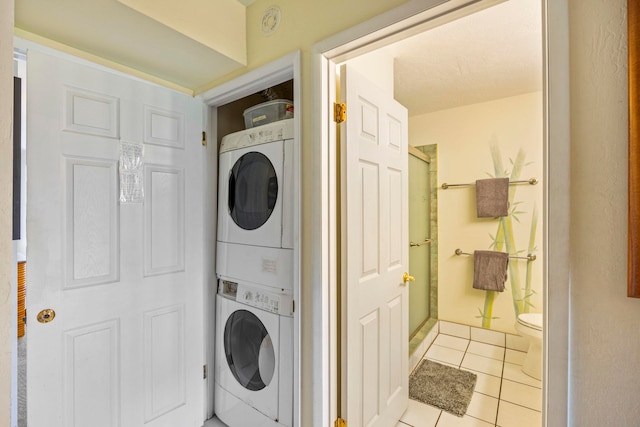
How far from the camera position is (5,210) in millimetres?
529

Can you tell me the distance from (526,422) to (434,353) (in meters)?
0.95

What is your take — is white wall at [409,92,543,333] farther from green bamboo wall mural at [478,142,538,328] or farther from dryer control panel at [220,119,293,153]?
dryer control panel at [220,119,293,153]

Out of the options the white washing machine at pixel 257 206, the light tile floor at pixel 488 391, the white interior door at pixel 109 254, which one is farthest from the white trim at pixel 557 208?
the white interior door at pixel 109 254

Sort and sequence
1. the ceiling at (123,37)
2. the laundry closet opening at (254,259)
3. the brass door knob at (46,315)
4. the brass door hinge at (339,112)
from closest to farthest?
the ceiling at (123,37), the brass door knob at (46,315), the brass door hinge at (339,112), the laundry closet opening at (254,259)

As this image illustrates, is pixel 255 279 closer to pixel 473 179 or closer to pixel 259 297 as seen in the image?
pixel 259 297

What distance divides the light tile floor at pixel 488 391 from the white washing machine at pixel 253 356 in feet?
2.89

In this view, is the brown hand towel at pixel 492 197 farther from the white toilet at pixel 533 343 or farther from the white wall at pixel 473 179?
the white toilet at pixel 533 343

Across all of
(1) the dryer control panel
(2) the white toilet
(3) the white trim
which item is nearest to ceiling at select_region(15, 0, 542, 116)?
(1) the dryer control panel

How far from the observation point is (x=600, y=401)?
763 mm

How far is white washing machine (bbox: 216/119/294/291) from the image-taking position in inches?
58.6

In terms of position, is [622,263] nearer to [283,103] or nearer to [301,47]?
[301,47]

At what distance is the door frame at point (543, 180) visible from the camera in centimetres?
80

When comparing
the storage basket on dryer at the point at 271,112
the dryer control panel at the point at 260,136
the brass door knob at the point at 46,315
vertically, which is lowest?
the brass door knob at the point at 46,315

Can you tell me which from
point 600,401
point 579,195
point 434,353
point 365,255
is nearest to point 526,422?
point 434,353
